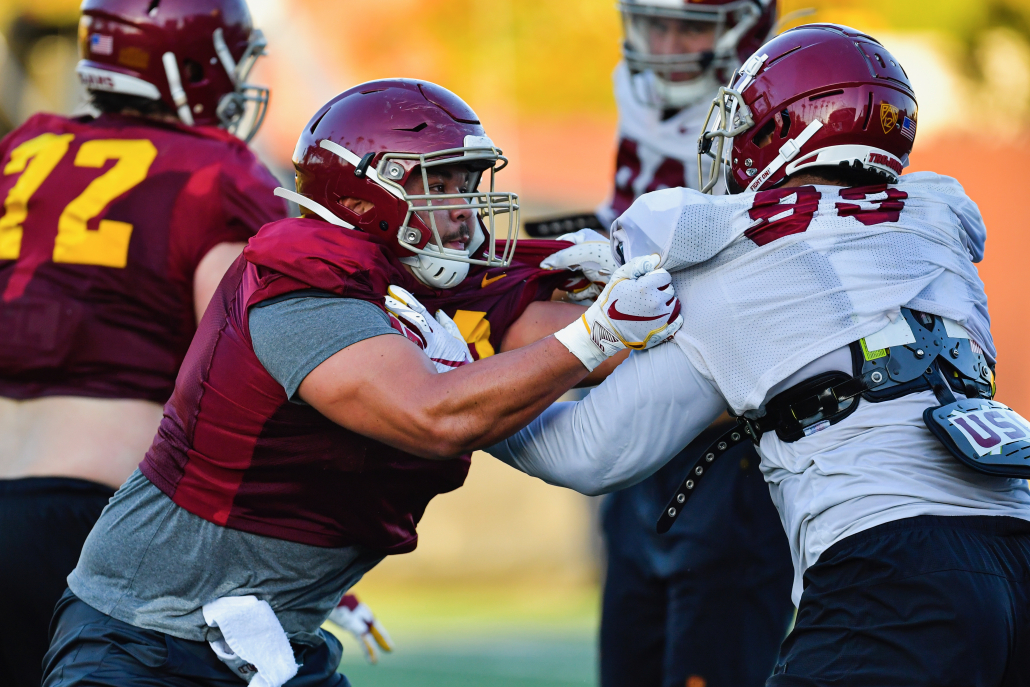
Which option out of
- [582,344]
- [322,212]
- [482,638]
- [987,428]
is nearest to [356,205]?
[322,212]

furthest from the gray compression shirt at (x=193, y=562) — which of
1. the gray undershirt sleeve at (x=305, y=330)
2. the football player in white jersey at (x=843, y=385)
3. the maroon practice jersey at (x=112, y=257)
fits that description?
the maroon practice jersey at (x=112, y=257)

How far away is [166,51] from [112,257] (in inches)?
28.8

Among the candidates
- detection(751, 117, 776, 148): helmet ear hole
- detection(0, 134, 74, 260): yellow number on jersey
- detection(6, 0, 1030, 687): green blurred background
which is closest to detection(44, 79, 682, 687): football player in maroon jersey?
detection(751, 117, 776, 148): helmet ear hole

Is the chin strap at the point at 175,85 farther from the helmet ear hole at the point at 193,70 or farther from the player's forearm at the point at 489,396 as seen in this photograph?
the player's forearm at the point at 489,396

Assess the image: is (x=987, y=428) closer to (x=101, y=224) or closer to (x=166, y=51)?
(x=101, y=224)

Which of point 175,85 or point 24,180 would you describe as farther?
point 175,85

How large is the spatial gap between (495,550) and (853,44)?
580 centimetres

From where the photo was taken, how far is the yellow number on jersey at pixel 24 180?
10.1ft

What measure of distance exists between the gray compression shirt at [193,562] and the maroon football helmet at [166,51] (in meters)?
1.42

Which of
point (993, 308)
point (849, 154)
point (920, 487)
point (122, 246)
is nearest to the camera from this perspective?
point (920, 487)

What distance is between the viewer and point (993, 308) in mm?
8242

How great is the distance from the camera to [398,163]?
240cm

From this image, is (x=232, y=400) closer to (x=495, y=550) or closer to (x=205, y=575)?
(x=205, y=575)

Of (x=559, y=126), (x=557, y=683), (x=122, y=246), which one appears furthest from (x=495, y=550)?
(x=122, y=246)
